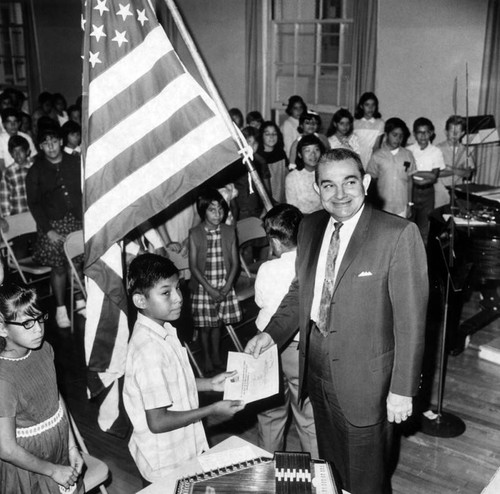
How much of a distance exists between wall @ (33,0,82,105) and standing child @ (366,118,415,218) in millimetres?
8041

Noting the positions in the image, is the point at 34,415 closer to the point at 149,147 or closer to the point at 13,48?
the point at 149,147

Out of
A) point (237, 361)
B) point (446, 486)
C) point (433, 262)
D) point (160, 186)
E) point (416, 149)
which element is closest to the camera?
point (237, 361)

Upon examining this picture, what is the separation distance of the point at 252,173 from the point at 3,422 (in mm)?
1754

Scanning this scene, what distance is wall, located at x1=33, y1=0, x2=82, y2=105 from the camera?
12539mm

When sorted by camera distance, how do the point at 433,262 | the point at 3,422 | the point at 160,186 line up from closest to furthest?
the point at 3,422 → the point at 160,186 → the point at 433,262

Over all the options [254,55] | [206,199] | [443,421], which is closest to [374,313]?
[443,421]

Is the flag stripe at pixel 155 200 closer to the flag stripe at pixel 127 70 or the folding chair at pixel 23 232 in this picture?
the flag stripe at pixel 127 70

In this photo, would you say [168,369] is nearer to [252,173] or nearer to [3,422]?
[3,422]

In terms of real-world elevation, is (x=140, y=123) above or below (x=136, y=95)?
below

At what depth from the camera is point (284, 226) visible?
126 inches

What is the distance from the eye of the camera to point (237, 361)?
8.93 feet

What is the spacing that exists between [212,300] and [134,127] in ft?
6.34

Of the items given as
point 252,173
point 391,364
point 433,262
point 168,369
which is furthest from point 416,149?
point 168,369

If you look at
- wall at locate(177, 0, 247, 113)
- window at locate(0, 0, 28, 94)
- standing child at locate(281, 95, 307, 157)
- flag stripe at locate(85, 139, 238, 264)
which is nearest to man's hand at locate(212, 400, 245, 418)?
flag stripe at locate(85, 139, 238, 264)
